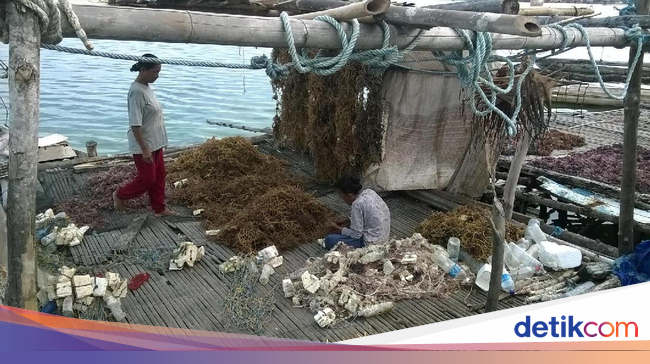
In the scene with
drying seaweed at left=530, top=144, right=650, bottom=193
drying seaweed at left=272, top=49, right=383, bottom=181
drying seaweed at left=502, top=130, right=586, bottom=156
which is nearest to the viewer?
drying seaweed at left=272, top=49, right=383, bottom=181

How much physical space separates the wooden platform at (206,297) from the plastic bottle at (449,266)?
5.9 inches

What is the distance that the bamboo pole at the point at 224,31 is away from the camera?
2.71 metres

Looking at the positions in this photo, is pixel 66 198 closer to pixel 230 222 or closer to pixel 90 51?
pixel 230 222

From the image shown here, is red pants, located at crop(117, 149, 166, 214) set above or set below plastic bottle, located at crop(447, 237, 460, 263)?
above

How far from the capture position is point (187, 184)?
7.40 m

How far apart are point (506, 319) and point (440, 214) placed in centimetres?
291

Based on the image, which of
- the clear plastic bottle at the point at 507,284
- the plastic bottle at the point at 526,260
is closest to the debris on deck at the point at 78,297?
the clear plastic bottle at the point at 507,284

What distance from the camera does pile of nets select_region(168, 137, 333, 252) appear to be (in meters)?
5.84

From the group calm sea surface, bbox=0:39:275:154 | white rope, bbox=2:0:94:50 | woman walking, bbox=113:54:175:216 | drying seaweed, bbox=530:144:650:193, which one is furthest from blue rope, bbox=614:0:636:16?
calm sea surface, bbox=0:39:275:154

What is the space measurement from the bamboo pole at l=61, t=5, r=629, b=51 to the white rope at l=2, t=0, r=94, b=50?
2.4 inches

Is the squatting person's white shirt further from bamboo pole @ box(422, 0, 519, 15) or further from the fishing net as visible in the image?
bamboo pole @ box(422, 0, 519, 15)

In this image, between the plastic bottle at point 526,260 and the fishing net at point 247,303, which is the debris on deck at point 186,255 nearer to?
the fishing net at point 247,303

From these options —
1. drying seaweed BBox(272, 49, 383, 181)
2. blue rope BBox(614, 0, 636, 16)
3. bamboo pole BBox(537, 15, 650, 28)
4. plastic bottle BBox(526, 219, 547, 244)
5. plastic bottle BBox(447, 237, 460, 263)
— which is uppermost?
blue rope BBox(614, 0, 636, 16)

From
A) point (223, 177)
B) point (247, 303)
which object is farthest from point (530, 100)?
point (223, 177)
